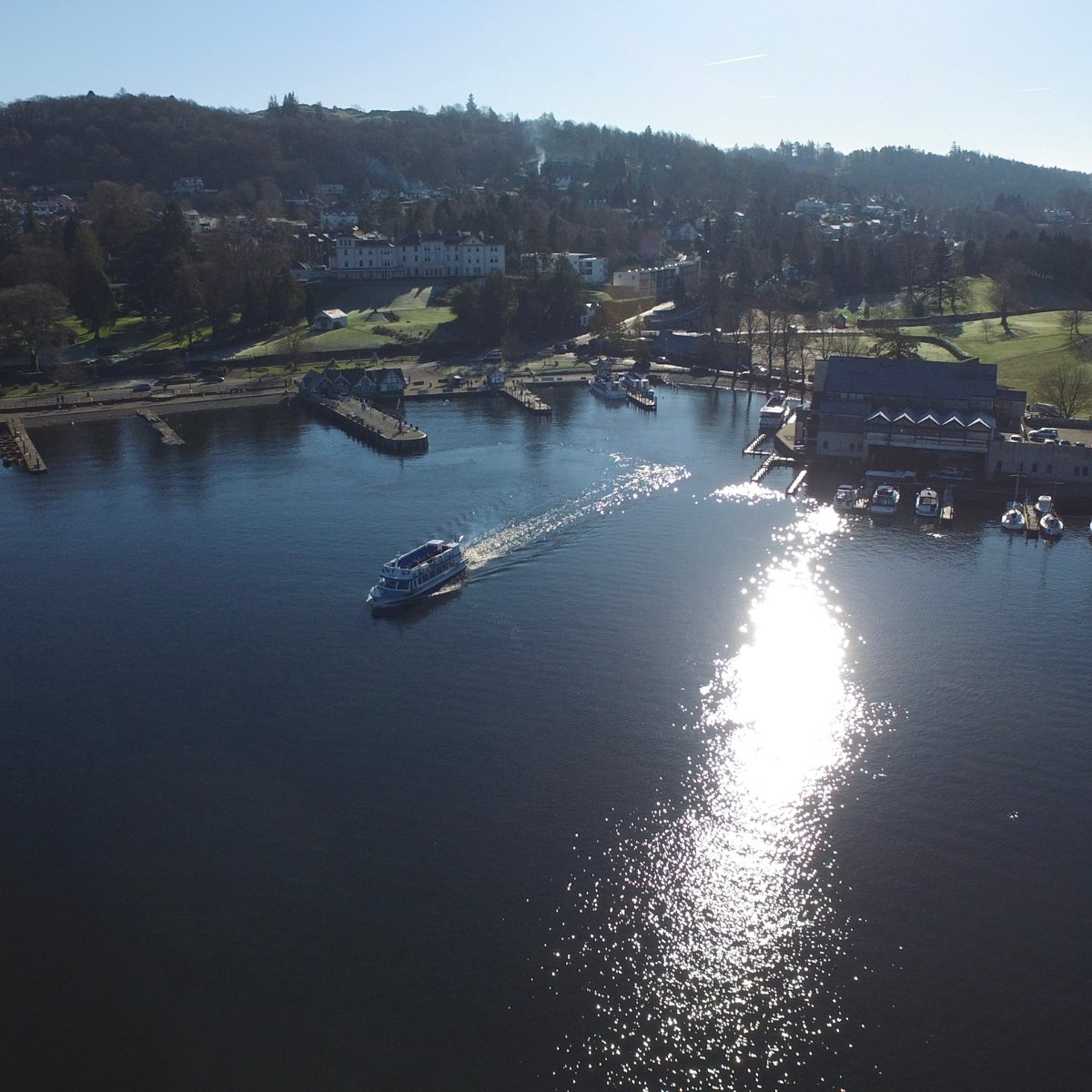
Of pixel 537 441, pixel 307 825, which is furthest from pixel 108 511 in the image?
pixel 307 825

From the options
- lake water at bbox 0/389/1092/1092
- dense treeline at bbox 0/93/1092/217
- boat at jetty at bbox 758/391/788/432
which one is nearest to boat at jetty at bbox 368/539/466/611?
lake water at bbox 0/389/1092/1092

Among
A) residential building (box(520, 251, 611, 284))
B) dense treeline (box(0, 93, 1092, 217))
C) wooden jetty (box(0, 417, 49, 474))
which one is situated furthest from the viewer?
dense treeline (box(0, 93, 1092, 217))

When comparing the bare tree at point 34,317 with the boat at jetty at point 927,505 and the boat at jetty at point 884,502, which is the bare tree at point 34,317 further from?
the boat at jetty at point 927,505

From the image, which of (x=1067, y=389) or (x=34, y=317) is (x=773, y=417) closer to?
(x=1067, y=389)

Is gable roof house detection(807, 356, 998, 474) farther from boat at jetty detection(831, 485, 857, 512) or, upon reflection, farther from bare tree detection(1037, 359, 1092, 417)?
bare tree detection(1037, 359, 1092, 417)

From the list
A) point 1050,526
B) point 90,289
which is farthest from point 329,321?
point 1050,526

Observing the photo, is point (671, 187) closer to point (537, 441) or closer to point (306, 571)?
point (537, 441)
